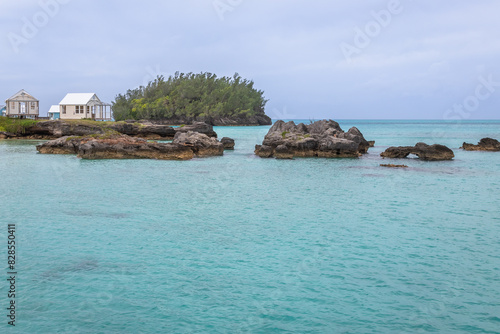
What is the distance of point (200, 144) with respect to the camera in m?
43.6

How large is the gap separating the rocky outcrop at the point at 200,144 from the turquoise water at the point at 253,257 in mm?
16006

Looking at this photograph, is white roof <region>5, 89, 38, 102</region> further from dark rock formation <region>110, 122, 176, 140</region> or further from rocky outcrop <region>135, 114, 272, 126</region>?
rocky outcrop <region>135, 114, 272, 126</region>

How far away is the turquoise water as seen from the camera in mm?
9062

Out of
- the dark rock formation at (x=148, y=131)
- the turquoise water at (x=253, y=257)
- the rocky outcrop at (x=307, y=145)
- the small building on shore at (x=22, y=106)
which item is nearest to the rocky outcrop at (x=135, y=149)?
the rocky outcrop at (x=307, y=145)

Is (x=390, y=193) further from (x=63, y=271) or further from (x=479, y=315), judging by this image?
(x=63, y=271)

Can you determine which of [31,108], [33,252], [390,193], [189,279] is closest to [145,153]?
[390,193]

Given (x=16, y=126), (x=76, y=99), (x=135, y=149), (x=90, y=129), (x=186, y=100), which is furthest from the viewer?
(x=186, y=100)

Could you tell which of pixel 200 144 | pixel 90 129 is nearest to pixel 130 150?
pixel 200 144

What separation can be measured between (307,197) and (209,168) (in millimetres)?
13077

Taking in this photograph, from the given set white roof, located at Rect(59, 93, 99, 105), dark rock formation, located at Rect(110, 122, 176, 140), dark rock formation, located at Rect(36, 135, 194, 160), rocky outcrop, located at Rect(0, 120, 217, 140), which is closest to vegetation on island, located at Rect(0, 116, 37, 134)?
rocky outcrop, located at Rect(0, 120, 217, 140)

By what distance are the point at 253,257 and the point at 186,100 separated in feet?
454

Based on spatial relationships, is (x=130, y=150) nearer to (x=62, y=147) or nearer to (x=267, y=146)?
(x=62, y=147)

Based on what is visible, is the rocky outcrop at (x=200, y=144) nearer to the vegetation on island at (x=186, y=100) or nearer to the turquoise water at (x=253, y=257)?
the turquoise water at (x=253, y=257)

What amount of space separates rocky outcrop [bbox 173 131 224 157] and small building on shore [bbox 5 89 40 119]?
42.2m
